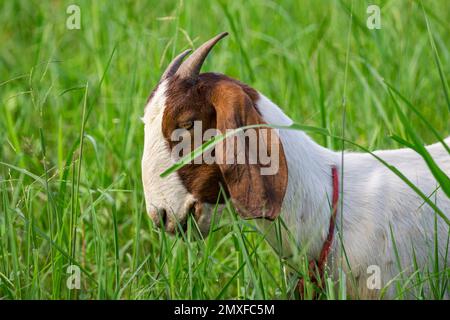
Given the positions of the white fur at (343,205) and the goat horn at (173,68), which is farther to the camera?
the goat horn at (173,68)

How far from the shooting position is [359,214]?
3.10m

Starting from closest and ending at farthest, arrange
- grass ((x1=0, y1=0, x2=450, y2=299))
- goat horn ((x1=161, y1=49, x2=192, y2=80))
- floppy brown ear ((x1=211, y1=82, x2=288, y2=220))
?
floppy brown ear ((x1=211, y1=82, x2=288, y2=220)) < goat horn ((x1=161, y1=49, x2=192, y2=80)) < grass ((x1=0, y1=0, x2=450, y2=299))

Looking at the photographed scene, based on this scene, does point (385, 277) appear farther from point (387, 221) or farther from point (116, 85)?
point (116, 85)

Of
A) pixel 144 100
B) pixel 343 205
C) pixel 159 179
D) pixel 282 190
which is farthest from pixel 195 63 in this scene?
pixel 144 100

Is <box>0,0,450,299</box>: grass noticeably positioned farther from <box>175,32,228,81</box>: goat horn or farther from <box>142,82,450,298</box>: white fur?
<box>175,32,228,81</box>: goat horn

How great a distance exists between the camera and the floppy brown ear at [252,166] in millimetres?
2893

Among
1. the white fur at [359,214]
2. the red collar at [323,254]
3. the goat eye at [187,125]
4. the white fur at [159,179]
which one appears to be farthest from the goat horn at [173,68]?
the red collar at [323,254]

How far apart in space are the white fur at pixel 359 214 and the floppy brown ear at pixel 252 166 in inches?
4.7

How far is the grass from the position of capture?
340 cm

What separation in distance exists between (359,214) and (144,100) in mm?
1962

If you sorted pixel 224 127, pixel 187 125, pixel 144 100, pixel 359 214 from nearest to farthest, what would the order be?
pixel 224 127 → pixel 187 125 → pixel 359 214 → pixel 144 100

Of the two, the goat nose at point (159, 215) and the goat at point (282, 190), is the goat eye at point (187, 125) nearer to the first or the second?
the goat at point (282, 190)

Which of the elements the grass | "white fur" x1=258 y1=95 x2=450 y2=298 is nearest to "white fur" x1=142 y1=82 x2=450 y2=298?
"white fur" x1=258 y1=95 x2=450 y2=298

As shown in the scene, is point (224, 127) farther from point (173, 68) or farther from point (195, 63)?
point (173, 68)
